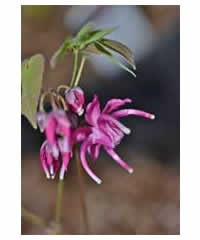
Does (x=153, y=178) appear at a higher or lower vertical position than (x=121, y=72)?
lower

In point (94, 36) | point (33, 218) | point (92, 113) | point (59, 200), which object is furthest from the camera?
point (59, 200)

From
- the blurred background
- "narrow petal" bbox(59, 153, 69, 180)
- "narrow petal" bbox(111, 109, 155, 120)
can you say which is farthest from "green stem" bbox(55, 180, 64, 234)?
"narrow petal" bbox(111, 109, 155, 120)

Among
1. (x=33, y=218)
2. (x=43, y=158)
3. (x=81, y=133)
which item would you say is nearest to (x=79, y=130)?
(x=81, y=133)

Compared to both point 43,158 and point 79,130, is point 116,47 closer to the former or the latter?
point 79,130

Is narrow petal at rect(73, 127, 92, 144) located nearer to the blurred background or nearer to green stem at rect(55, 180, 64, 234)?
the blurred background
